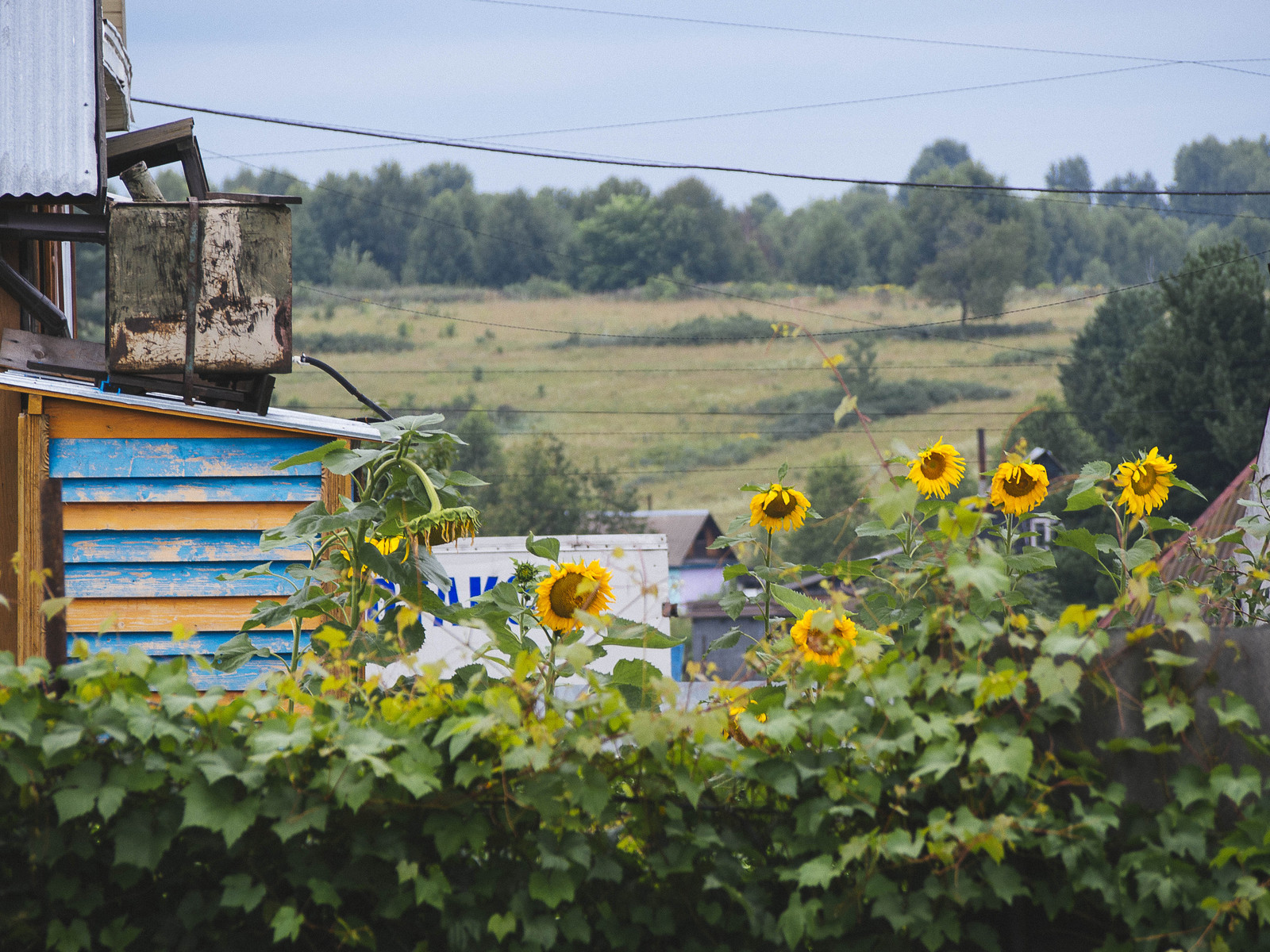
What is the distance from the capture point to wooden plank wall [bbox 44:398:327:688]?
4.46 m

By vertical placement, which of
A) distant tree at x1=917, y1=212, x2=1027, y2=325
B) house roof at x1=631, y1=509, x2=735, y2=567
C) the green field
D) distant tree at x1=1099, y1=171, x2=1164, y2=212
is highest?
distant tree at x1=1099, y1=171, x2=1164, y2=212

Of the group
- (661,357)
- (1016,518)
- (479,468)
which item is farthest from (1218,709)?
(661,357)

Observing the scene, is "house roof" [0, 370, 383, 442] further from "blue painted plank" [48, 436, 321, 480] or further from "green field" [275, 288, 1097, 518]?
"green field" [275, 288, 1097, 518]

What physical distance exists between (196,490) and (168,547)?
0.82ft

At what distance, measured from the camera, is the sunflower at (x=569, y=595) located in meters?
2.23

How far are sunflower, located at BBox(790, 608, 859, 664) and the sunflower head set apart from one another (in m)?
0.66

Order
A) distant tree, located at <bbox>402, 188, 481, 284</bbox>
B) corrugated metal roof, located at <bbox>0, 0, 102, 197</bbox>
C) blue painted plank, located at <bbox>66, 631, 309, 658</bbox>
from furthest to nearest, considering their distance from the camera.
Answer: distant tree, located at <bbox>402, 188, 481, 284</bbox>
corrugated metal roof, located at <bbox>0, 0, 102, 197</bbox>
blue painted plank, located at <bbox>66, 631, 309, 658</bbox>

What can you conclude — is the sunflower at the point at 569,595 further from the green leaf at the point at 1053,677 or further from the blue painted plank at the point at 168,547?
the blue painted plank at the point at 168,547

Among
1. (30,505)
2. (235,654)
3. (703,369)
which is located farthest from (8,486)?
(703,369)

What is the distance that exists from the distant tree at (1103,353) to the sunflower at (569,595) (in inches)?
1859

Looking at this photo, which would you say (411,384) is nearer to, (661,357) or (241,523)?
(661,357)

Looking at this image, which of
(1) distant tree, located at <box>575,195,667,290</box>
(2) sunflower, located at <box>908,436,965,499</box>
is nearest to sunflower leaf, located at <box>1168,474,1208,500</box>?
(2) sunflower, located at <box>908,436,965,499</box>

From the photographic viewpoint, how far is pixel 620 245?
236 feet

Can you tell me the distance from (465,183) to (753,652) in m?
81.0
